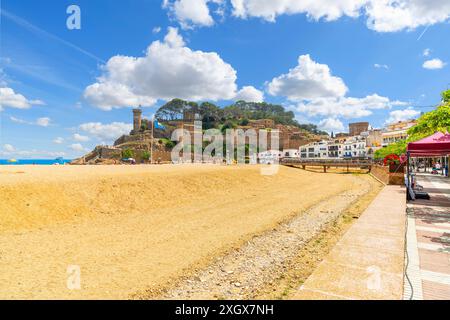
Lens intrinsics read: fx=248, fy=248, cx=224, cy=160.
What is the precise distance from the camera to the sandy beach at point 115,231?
5.35 metres

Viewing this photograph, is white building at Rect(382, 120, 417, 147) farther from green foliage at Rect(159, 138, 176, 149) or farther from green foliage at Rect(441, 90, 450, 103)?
green foliage at Rect(159, 138, 176, 149)

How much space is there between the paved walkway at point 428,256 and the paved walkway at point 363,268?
0.63 ft

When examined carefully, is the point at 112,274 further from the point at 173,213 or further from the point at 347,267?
the point at 173,213

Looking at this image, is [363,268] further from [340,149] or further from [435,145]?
[340,149]

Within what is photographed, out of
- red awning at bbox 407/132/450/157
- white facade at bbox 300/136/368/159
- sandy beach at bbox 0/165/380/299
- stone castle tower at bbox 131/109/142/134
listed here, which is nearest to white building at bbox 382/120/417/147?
white facade at bbox 300/136/368/159

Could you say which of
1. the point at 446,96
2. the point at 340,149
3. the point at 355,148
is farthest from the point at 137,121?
the point at 446,96

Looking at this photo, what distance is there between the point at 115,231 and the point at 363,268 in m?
8.11

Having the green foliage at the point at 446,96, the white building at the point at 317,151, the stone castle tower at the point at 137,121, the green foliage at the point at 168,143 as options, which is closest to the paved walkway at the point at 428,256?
the green foliage at the point at 446,96

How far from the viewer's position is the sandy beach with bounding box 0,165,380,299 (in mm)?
5349

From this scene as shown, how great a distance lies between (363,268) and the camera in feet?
16.3

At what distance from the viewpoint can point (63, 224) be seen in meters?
9.98

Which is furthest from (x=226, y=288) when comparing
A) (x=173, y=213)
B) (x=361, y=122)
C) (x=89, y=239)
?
(x=361, y=122)

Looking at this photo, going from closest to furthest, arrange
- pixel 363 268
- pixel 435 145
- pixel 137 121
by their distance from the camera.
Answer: pixel 363 268, pixel 435 145, pixel 137 121
